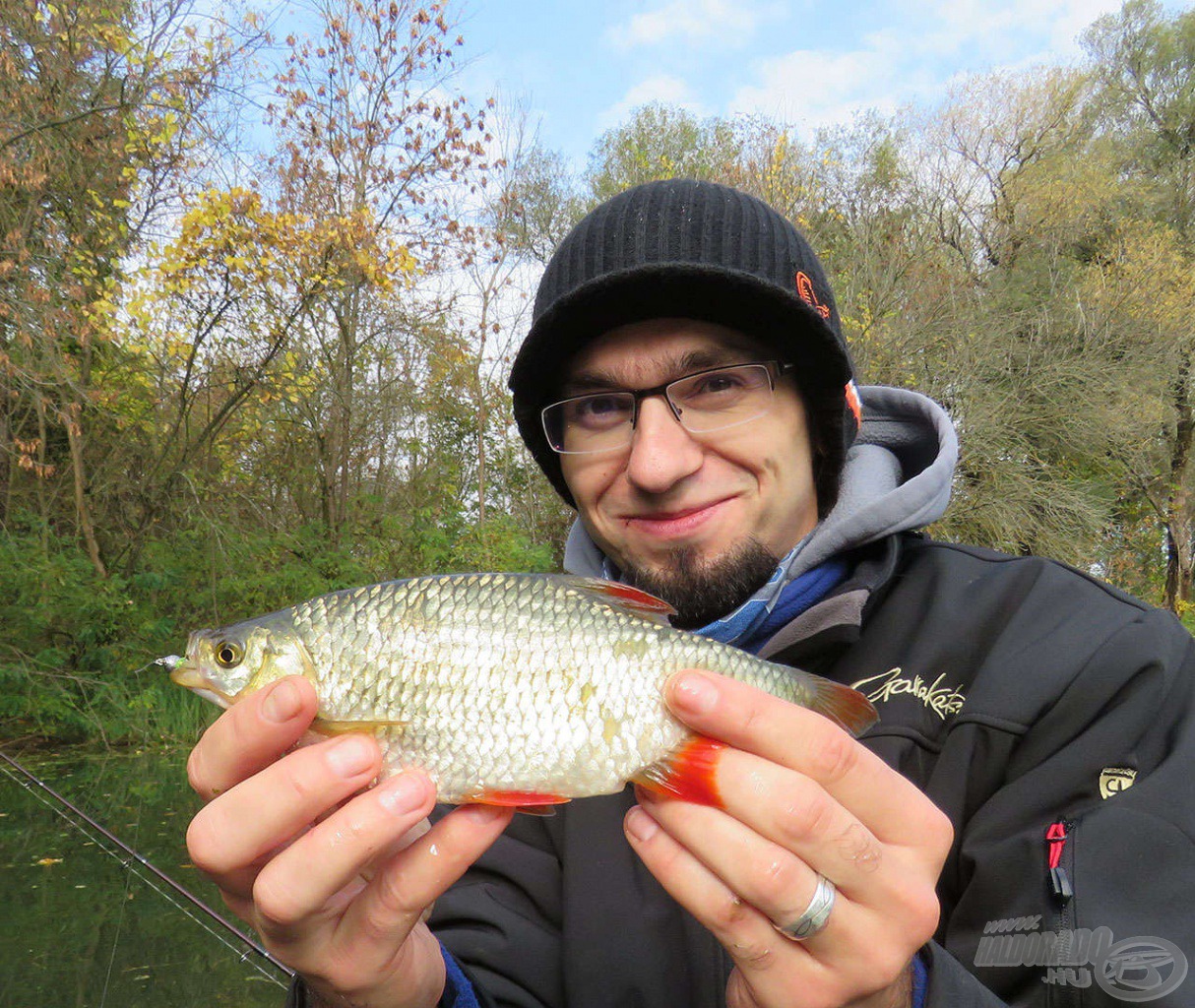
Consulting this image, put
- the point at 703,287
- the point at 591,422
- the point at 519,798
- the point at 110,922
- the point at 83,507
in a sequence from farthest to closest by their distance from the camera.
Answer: the point at 83,507 → the point at 110,922 → the point at 591,422 → the point at 703,287 → the point at 519,798

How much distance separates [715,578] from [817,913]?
3.01ft

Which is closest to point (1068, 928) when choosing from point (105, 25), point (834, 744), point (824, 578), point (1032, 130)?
point (834, 744)

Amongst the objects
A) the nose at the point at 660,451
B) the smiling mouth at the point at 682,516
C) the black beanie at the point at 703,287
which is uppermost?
the black beanie at the point at 703,287

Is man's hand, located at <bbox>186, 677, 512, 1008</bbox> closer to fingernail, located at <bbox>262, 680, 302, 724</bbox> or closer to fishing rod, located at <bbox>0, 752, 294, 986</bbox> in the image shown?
fingernail, located at <bbox>262, 680, 302, 724</bbox>

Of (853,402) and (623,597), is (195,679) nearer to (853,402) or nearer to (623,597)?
(623,597)

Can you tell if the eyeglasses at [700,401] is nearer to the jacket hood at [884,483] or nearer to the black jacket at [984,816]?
the jacket hood at [884,483]

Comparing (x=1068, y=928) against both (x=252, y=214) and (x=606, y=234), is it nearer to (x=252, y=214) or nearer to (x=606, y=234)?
(x=606, y=234)

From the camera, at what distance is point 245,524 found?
973 centimetres

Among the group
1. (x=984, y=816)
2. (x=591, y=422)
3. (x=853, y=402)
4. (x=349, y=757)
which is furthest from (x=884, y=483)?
(x=349, y=757)

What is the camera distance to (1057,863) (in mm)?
1350

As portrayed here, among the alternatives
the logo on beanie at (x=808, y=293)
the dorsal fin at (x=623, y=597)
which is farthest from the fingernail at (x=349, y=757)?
the logo on beanie at (x=808, y=293)

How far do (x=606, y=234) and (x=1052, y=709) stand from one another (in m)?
1.34

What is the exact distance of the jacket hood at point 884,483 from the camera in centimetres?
194

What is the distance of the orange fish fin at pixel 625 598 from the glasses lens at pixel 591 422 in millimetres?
635
